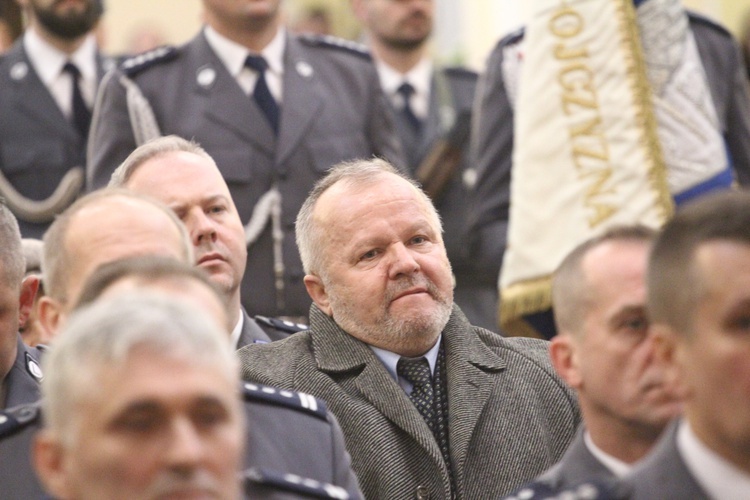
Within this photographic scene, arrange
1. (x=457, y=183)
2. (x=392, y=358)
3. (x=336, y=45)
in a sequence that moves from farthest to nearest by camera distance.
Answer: (x=457, y=183) < (x=336, y=45) < (x=392, y=358)

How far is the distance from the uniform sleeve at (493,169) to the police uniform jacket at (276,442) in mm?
2615

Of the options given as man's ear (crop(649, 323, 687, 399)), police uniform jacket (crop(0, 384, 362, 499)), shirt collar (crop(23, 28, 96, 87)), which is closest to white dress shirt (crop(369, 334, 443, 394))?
police uniform jacket (crop(0, 384, 362, 499))

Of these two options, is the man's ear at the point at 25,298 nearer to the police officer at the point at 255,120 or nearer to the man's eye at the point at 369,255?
the man's eye at the point at 369,255

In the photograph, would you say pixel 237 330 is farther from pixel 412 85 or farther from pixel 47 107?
pixel 412 85

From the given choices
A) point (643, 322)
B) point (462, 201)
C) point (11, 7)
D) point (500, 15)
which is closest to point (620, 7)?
point (462, 201)

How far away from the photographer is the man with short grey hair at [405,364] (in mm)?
3520

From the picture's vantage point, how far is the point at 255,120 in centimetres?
532

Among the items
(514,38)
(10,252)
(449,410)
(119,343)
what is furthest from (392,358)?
(514,38)

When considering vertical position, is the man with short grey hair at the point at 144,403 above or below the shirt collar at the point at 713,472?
above

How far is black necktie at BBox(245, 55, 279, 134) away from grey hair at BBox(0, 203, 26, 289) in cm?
187

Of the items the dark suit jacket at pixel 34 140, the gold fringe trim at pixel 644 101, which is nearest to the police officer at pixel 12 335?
the dark suit jacket at pixel 34 140

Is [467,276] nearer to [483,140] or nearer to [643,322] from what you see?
[483,140]

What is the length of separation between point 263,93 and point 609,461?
2915mm

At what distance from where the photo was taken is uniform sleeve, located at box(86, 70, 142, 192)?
510 centimetres
